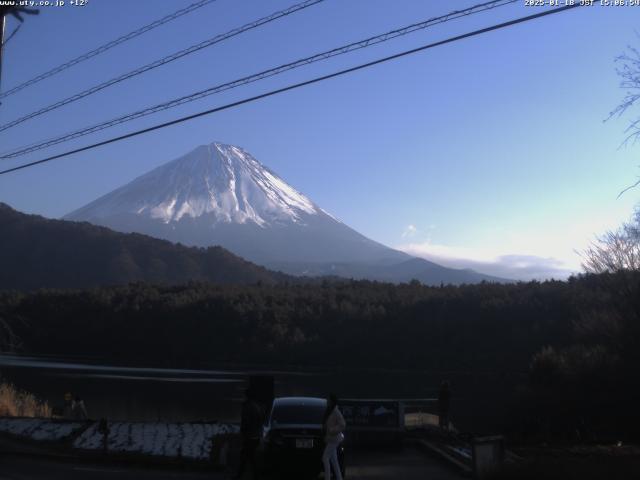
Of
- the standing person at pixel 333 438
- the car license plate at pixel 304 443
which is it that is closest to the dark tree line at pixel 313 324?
the car license plate at pixel 304 443

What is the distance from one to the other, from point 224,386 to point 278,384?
4.03 meters

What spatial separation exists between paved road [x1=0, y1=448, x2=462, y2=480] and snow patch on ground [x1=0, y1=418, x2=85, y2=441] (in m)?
2.08

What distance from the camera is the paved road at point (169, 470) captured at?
567 inches

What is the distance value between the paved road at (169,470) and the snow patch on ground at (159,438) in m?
1.15

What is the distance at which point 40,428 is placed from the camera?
65.4ft

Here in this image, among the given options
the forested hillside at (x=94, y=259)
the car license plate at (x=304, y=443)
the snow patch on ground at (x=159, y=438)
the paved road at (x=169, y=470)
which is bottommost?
the paved road at (x=169, y=470)

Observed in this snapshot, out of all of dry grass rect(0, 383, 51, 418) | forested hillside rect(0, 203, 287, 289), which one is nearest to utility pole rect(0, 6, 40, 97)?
dry grass rect(0, 383, 51, 418)

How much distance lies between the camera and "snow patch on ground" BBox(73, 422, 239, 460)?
56.9 feet

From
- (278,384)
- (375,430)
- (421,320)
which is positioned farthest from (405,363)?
(375,430)

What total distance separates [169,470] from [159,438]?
2.59 m

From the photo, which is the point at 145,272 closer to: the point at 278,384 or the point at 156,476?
the point at 278,384

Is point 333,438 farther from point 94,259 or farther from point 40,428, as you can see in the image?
point 94,259

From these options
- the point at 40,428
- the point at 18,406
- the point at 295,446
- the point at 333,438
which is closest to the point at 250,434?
the point at 295,446

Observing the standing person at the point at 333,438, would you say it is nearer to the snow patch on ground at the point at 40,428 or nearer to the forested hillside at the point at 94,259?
the snow patch on ground at the point at 40,428
